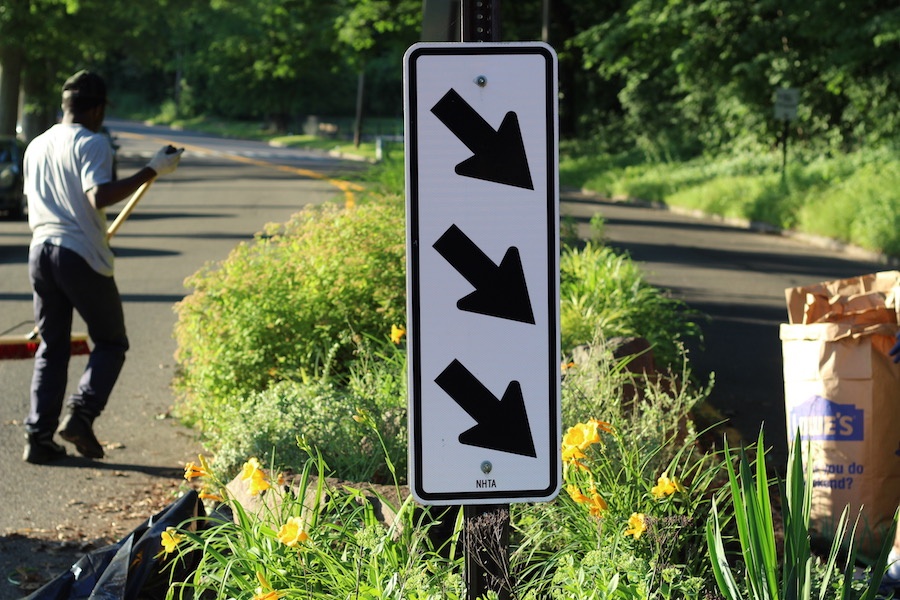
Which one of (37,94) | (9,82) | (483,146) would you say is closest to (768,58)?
(9,82)

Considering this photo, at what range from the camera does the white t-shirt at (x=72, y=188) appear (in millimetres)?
6238

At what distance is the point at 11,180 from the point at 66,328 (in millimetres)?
16379

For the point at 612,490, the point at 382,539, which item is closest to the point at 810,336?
the point at 612,490

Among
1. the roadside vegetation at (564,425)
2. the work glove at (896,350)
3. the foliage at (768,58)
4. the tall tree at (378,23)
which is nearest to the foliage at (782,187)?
the roadside vegetation at (564,425)

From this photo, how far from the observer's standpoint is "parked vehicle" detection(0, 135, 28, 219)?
21688mm

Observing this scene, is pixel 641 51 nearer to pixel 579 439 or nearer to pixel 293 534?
pixel 579 439

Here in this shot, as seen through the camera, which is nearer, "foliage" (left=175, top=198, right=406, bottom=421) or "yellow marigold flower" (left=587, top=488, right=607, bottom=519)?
"yellow marigold flower" (left=587, top=488, right=607, bottom=519)

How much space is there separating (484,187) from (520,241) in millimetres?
128

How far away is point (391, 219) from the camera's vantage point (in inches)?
319

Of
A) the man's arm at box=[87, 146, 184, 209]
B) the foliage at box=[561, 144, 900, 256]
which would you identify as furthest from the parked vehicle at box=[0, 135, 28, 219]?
the man's arm at box=[87, 146, 184, 209]

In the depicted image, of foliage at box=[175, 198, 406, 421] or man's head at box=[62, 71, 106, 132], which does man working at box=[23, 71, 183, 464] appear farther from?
foliage at box=[175, 198, 406, 421]

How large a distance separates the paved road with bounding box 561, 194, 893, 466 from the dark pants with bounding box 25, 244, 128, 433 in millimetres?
3332

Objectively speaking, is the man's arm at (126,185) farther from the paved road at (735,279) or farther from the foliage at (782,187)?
the foliage at (782,187)

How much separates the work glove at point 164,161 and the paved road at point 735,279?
3249 millimetres
